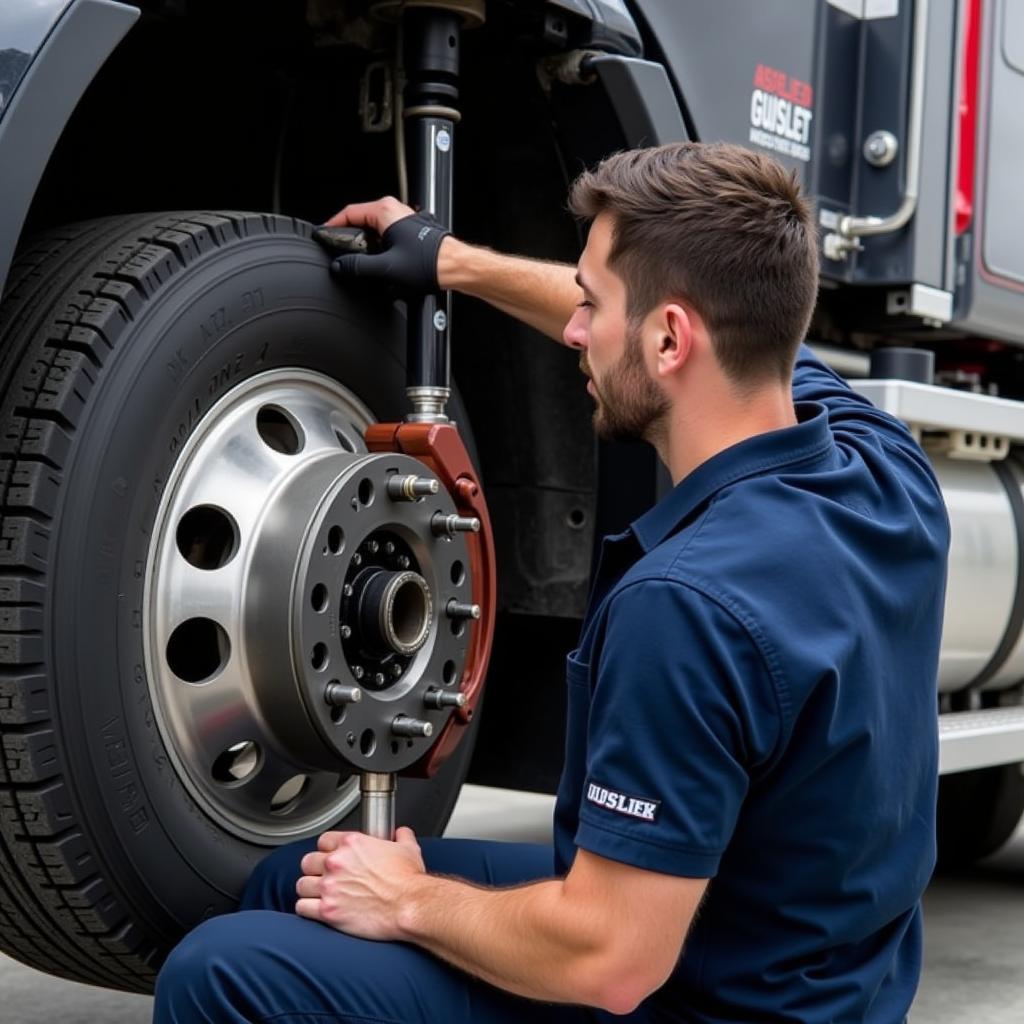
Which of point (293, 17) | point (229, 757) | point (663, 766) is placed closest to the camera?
point (663, 766)

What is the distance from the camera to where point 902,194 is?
3.07 meters

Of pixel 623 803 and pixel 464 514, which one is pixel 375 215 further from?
pixel 623 803

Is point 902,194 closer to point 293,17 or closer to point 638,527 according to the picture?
point 293,17

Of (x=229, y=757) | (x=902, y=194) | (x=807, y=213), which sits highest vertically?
(x=902, y=194)

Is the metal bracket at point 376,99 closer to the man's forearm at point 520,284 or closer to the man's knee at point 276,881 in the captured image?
the man's forearm at point 520,284

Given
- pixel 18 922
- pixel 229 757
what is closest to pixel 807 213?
pixel 229 757

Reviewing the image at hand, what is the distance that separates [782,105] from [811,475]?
4.44 ft

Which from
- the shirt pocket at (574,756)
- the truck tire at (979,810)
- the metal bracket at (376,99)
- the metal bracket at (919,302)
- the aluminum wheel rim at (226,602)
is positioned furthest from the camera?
the truck tire at (979,810)

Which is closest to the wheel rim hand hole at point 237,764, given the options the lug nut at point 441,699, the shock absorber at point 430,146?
the lug nut at point 441,699

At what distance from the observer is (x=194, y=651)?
2125 mm

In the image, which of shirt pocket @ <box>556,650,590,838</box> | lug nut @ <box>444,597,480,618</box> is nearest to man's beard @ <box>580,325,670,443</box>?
shirt pocket @ <box>556,650,590,838</box>

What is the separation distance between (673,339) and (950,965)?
2.18 meters

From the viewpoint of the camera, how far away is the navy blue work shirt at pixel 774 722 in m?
1.48

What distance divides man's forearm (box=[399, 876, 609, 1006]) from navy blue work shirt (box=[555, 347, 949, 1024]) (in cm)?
8
